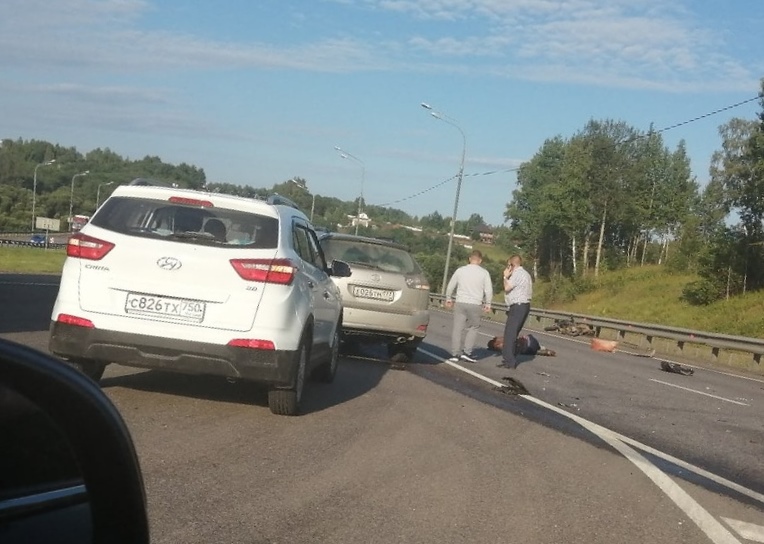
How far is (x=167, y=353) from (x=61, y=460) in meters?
5.81

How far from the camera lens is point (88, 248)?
796 centimetres

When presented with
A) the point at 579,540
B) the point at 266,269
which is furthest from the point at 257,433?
the point at 579,540

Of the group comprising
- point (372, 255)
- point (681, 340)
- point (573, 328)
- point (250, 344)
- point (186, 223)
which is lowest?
point (573, 328)

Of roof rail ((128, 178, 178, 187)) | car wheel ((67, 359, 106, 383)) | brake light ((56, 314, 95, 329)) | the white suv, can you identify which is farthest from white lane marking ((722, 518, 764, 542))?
roof rail ((128, 178, 178, 187))

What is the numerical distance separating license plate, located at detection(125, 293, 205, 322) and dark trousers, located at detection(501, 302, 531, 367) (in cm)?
833

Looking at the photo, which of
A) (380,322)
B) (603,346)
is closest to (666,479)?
(380,322)

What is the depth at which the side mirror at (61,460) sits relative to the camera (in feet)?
6.54

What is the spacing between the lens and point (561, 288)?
78.2 metres

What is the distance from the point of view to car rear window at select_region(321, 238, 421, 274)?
1413cm

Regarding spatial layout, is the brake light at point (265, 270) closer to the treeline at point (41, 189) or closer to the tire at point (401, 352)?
the tire at point (401, 352)

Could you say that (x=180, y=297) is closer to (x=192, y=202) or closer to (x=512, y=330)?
(x=192, y=202)

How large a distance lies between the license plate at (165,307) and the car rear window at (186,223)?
0.50 metres

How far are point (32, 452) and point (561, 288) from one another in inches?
3055

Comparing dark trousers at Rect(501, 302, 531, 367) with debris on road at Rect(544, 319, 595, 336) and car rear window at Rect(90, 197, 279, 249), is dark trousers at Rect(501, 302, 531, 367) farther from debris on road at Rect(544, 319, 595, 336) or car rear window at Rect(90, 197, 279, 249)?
debris on road at Rect(544, 319, 595, 336)
